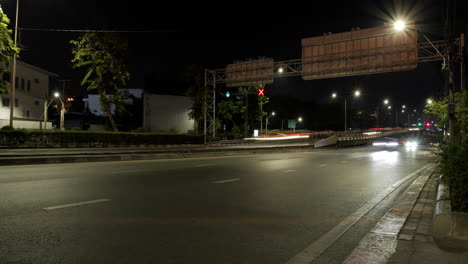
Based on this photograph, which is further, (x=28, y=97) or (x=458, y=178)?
(x=28, y=97)

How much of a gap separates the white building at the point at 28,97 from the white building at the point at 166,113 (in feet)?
48.0

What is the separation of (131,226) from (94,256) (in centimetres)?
145

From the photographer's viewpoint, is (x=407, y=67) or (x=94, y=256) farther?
(x=407, y=67)

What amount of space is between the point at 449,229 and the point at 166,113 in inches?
2277

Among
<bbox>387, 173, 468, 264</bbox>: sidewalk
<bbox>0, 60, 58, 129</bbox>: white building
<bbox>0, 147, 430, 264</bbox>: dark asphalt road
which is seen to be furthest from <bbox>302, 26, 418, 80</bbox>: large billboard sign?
<bbox>0, 60, 58, 129</bbox>: white building

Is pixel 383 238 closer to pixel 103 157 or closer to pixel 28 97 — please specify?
pixel 103 157

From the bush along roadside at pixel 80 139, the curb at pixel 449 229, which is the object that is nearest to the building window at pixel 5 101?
the bush along roadside at pixel 80 139

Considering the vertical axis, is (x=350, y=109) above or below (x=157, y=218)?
above

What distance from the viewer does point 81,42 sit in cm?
4125

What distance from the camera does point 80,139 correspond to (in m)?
35.1

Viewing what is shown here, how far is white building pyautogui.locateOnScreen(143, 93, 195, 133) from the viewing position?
5959cm

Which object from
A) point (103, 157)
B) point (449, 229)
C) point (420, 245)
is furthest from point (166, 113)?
point (420, 245)

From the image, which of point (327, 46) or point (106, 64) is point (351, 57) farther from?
point (106, 64)

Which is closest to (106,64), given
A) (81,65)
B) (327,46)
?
(81,65)
